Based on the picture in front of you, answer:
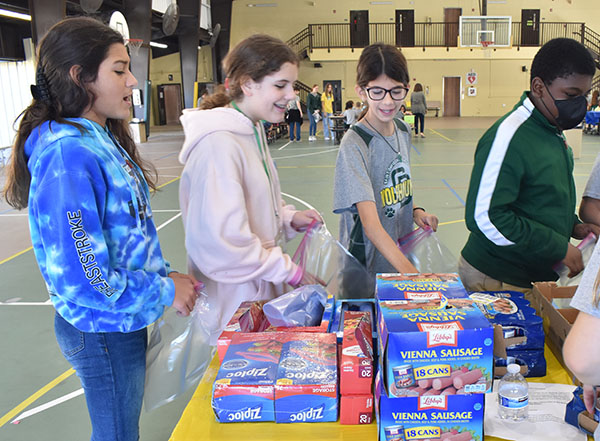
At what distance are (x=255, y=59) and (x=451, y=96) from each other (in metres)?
27.0

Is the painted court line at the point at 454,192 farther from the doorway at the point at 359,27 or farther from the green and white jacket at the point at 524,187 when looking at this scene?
the doorway at the point at 359,27

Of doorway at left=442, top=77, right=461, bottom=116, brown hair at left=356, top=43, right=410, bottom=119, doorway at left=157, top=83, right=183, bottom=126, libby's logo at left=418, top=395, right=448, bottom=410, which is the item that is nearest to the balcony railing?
doorway at left=442, top=77, right=461, bottom=116

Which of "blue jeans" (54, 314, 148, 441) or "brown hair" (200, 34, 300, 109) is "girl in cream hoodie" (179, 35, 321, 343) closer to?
"brown hair" (200, 34, 300, 109)

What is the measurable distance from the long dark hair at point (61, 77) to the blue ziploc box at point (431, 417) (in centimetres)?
102

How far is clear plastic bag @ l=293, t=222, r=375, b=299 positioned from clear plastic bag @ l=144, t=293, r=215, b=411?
0.49m

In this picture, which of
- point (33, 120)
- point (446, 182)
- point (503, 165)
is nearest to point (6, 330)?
point (33, 120)

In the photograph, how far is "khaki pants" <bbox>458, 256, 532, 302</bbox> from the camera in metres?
1.93

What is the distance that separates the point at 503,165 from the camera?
1711 mm

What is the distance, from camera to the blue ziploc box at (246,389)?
1194 mm

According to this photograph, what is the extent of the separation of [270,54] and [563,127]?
1.04 metres

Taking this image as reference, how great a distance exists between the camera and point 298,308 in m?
1.49

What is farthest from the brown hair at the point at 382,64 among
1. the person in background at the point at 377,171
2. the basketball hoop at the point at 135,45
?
the basketball hoop at the point at 135,45

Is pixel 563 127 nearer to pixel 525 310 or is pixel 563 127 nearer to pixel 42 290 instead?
pixel 525 310

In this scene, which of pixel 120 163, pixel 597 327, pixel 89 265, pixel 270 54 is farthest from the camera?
pixel 270 54
